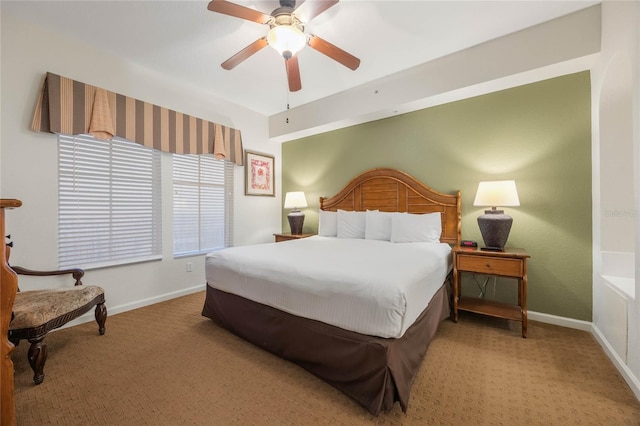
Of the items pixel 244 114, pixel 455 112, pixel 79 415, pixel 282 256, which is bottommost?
pixel 79 415

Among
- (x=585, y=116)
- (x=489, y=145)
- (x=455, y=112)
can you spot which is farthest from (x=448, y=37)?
(x=585, y=116)

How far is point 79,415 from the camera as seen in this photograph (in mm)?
1447

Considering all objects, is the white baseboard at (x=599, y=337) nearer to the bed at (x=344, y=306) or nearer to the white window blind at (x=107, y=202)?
the bed at (x=344, y=306)

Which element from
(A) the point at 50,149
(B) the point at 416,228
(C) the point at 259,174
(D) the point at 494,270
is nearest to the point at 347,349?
(D) the point at 494,270

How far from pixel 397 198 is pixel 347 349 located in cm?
238

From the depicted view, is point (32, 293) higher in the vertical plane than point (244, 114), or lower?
lower

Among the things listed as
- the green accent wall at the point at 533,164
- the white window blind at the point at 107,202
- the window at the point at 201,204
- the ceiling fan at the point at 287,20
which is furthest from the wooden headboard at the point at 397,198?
the white window blind at the point at 107,202

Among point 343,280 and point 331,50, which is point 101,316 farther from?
point 331,50

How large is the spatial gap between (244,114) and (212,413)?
401cm

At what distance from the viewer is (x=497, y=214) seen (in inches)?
100

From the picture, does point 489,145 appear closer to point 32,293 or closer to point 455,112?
point 455,112

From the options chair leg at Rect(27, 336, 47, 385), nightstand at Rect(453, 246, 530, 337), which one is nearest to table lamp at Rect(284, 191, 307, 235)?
nightstand at Rect(453, 246, 530, 337)

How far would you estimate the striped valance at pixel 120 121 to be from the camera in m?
2.37

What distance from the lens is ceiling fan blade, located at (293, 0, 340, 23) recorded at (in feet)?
5.72
